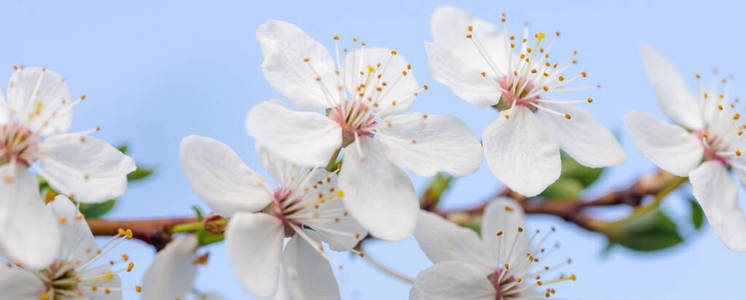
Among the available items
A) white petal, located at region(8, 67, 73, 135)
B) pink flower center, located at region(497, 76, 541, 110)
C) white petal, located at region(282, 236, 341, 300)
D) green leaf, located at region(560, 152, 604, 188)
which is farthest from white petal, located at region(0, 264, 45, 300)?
green leaf, located at region(560, 152, 604, 188)

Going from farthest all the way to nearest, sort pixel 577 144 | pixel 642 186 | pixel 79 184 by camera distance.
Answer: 1. pixel 642 186
2. pixel 577 144
3. pixel 79 184

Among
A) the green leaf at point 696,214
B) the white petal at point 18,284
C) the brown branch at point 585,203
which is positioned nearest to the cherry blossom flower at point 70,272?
the white petal at point 18,284

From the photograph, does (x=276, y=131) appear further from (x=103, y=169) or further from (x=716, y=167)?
(x=716, y=167)

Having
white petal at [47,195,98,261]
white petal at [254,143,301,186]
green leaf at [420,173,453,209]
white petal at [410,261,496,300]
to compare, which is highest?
white petal at [254,143,301,186]

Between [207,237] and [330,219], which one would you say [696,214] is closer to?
[330,219]

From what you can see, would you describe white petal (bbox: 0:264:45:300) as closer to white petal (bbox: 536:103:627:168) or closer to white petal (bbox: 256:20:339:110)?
white petal (bbox: 256:20:339:110)

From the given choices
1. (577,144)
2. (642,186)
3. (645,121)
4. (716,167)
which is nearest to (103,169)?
(577,144)

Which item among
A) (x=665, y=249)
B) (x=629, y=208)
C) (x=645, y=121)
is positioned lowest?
(x=665, y=249)
